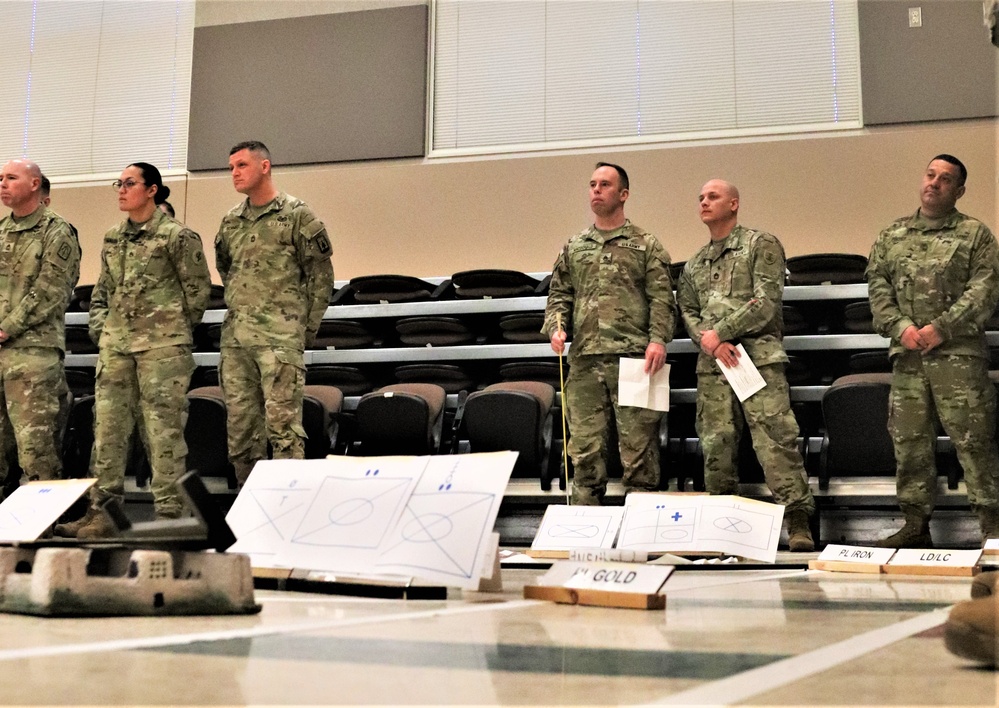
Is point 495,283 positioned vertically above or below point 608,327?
above

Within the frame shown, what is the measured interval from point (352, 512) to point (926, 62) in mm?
5746

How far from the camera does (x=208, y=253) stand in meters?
7.77

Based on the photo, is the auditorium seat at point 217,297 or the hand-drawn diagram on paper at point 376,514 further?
the auditorium seat at point 217,297

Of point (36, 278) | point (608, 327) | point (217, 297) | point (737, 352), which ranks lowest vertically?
point (737, 352)

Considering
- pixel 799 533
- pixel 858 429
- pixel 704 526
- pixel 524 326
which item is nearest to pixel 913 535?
pixel 799 533

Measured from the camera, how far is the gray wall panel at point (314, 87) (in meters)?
7.51

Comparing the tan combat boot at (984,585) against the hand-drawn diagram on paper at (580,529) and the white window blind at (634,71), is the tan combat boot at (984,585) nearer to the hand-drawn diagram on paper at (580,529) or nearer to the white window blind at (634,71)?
the hand-drawn diagram on paper at (580,529)

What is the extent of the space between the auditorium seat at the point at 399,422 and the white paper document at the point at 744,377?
151 cm

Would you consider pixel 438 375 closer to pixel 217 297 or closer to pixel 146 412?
pixel 217 297

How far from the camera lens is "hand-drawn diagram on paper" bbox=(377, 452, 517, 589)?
1.96m

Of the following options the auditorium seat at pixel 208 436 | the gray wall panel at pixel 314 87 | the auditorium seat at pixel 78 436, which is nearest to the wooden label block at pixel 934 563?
the auditorium seat at pixel 208 436

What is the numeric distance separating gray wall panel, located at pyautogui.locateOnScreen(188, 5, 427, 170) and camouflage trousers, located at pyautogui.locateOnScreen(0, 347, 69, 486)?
10.8ft

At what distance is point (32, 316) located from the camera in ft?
15.6

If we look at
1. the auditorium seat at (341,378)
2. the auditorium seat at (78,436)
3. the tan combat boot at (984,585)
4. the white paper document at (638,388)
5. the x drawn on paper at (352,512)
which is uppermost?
the auditorium seat at (341,378)
